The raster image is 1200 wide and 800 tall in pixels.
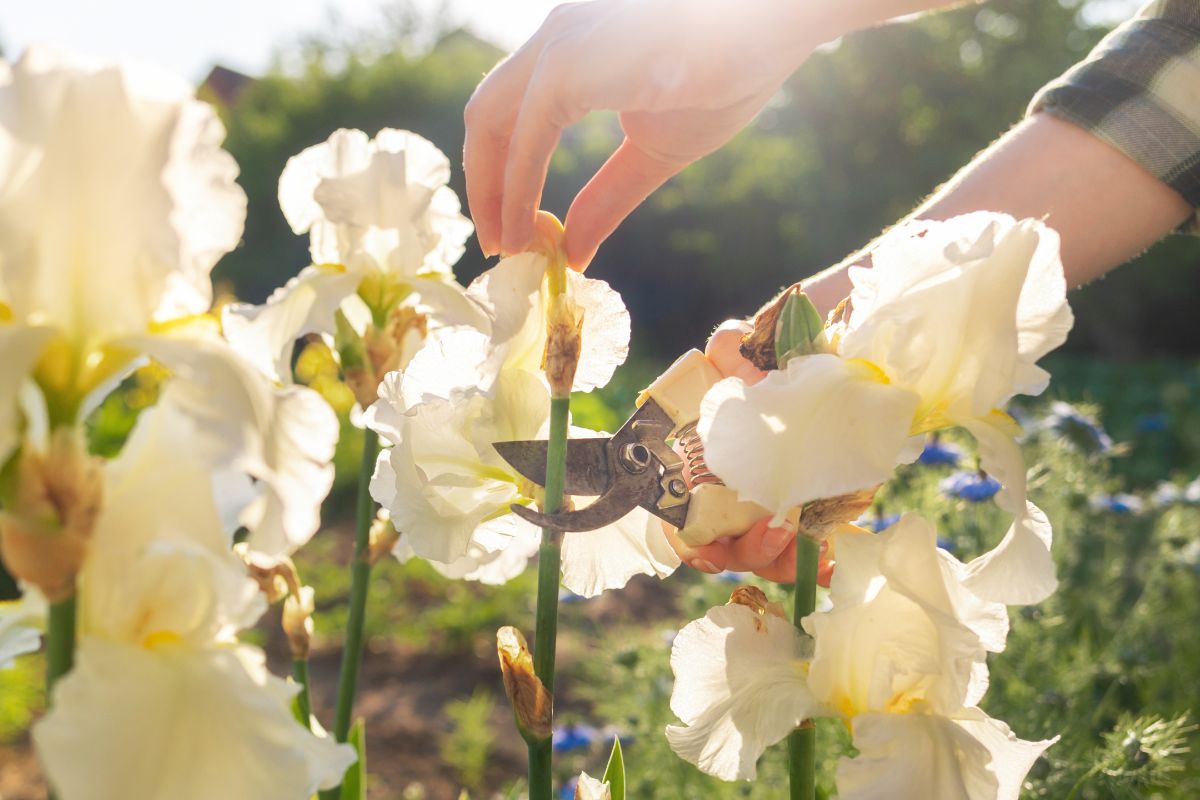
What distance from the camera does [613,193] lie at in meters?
1.10

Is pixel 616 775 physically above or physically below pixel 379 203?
below

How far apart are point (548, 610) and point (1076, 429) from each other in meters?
2.10

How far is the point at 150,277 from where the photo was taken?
58cm

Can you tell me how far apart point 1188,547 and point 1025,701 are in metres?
1.25

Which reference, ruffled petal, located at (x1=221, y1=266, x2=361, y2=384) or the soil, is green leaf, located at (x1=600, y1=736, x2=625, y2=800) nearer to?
ruffled petal, located at (x1=221, y1=266, x2=361, y2=384)

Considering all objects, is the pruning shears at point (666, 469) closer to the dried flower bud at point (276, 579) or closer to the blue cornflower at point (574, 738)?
the dried flower bud at point (276, 579)

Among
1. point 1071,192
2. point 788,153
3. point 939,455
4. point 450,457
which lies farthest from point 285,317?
point 788,153

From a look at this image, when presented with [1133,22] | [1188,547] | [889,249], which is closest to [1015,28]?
[1188,547]

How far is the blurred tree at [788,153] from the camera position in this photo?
40.4ft

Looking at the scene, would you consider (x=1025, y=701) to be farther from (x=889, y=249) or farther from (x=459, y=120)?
(x=459, y=120)

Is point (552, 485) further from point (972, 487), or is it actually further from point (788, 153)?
point (788, 153)

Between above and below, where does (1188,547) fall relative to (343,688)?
below

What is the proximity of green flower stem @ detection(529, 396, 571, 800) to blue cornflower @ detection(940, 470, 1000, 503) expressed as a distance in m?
1.29

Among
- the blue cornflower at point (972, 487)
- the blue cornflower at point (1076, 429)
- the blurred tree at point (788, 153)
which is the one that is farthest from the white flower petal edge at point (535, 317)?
the blurred tree at point (788, 153)
